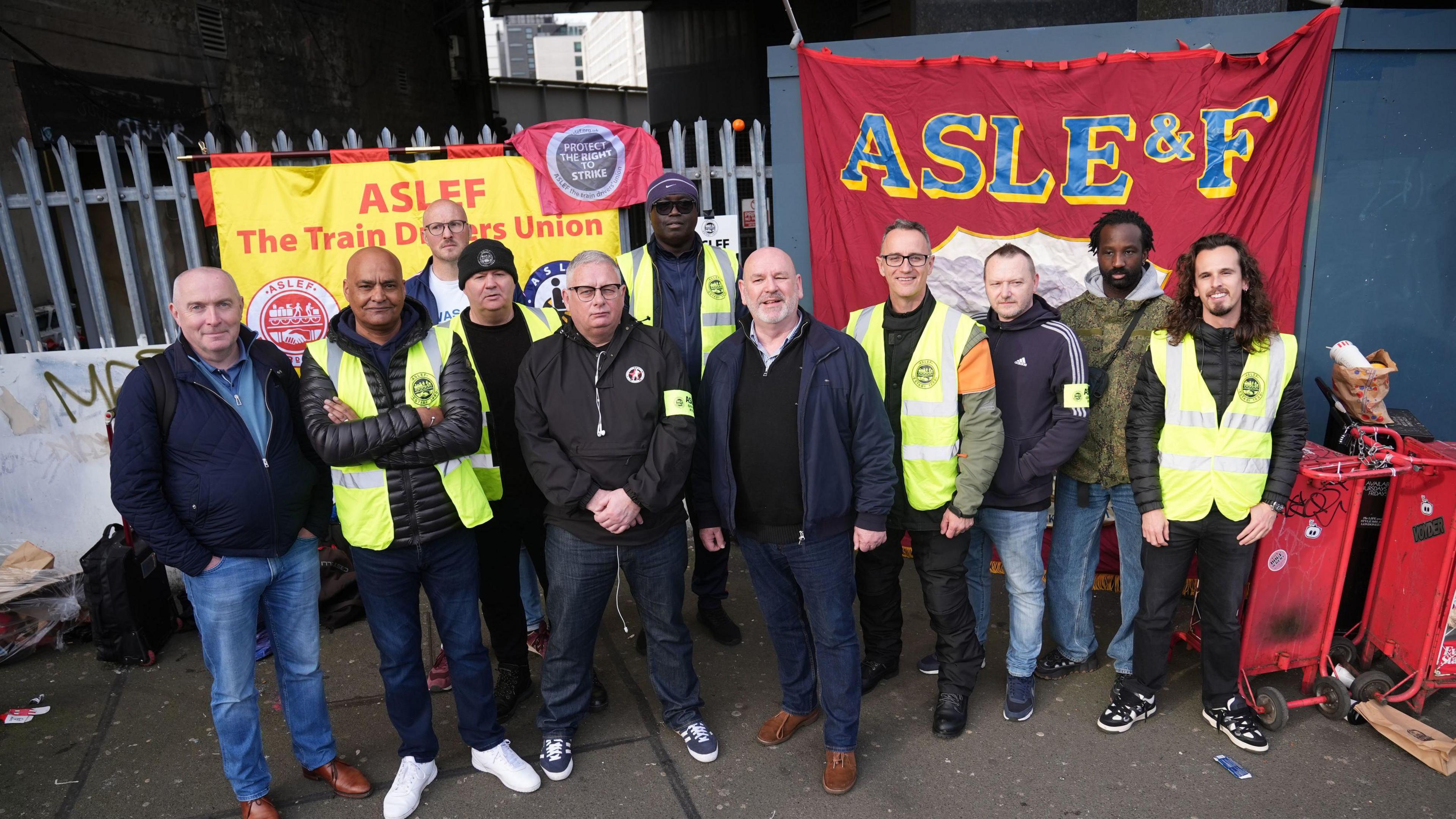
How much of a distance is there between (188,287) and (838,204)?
11.0 feet

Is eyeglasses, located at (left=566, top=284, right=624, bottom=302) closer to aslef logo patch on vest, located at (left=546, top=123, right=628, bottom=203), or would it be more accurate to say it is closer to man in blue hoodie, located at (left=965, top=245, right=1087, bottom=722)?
man in blue hoodie, located at (left=965, top=245, right=1087, bottom=722)

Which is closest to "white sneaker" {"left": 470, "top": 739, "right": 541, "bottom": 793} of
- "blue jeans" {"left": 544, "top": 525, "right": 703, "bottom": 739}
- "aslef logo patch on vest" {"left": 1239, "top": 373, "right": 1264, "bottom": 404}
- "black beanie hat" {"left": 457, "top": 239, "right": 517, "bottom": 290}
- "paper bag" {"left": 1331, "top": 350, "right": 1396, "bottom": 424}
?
"blue jeans" {"left": 544, "top": 525, "right": 703, "bottom": 739}

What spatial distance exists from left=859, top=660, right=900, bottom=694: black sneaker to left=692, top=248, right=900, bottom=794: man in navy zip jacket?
595 millimetres

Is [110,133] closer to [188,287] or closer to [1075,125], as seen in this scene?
[188,287]

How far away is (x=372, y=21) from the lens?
46.8ft

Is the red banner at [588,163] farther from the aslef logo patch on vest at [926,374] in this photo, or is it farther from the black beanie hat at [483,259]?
the aslef logo patch on vest at [926,374]

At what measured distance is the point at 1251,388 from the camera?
3082 mm

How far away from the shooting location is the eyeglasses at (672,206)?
3.77 meters

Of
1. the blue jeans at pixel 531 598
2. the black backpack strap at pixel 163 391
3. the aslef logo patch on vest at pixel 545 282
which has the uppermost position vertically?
the aslef logo patch on vest at pixel 545 282

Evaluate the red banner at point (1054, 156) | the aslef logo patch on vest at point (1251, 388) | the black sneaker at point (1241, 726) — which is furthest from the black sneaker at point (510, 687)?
the aslef logo patch on vest at point (1251, 388)

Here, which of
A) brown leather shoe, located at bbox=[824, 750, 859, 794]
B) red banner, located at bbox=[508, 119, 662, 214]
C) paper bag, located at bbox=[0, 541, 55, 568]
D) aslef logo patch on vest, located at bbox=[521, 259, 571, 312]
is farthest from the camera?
aslef logo patch on vest, located at bbox=[521, 259, 571, 312]

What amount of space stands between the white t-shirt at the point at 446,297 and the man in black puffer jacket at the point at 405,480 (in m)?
0.89

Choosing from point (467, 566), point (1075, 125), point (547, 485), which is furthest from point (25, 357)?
point (1075, 125)

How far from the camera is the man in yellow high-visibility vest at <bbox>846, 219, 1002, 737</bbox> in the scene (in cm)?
316
